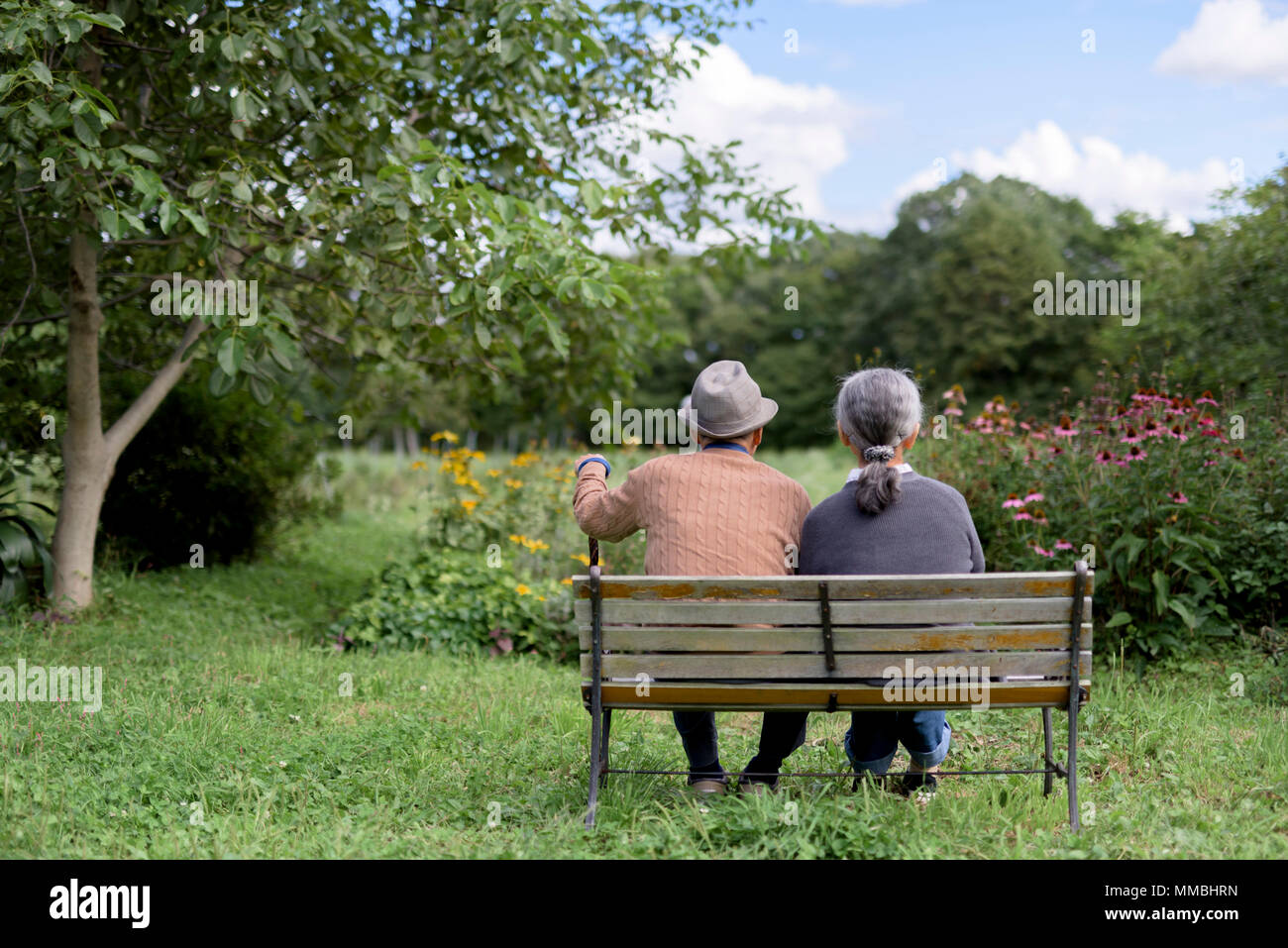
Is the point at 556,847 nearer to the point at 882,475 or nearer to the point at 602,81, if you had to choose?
the point at 882,475

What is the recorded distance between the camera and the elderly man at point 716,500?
3.26m

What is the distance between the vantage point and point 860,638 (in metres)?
3.06

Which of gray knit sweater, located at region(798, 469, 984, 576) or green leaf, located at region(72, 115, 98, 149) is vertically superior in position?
green leaf, located at region(72, 115, 98, 149)

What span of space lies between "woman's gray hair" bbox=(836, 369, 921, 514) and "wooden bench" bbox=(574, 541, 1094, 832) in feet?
1.01

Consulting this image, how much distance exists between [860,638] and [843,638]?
1.9 inches

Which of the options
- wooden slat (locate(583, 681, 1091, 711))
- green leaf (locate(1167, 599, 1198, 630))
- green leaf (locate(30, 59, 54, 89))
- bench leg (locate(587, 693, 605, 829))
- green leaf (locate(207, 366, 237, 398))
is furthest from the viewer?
green leaf (locate(1167, 599, 1198, 630))

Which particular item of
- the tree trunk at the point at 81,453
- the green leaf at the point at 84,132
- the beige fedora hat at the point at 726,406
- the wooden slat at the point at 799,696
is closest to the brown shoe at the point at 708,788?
the wooden slat at the point at 799,696

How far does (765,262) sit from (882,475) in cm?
473

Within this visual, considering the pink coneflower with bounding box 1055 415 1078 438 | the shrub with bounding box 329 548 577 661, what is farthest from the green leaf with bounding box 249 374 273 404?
the pink coneflower with bounding box 1055 415 1078 438

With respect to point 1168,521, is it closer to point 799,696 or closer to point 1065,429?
point 1065,429

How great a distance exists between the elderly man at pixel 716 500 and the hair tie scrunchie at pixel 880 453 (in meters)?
0.23

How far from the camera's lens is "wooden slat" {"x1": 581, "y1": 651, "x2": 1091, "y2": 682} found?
3059mm

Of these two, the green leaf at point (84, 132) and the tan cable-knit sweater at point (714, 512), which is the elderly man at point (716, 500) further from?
the green leaf at point (84, 132)

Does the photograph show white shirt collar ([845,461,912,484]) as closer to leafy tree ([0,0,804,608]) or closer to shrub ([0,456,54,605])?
leafy tree ([0,0,804,608])
